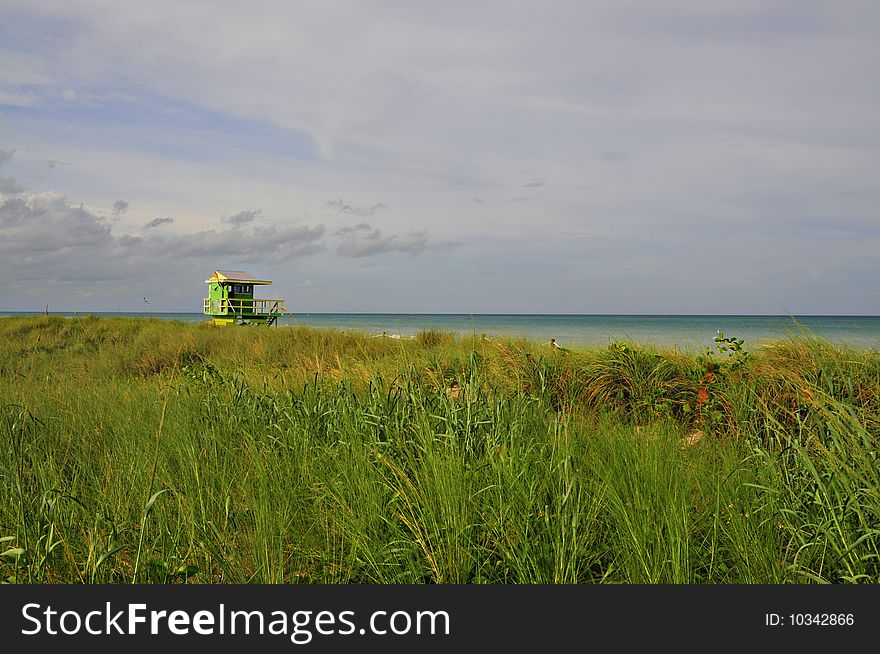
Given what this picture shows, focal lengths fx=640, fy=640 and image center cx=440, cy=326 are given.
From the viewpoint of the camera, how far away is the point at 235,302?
35.0 m

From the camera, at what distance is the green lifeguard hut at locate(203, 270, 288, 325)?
1367 inches

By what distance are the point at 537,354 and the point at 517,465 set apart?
4973 millimetres

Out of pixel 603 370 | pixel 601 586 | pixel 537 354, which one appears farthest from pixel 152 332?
pixel 601 586

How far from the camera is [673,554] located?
2859mm

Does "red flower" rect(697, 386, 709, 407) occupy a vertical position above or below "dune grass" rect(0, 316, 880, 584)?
above

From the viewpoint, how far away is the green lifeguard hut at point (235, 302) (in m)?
34.7

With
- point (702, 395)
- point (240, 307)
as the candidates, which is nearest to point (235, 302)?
point (240, 307)

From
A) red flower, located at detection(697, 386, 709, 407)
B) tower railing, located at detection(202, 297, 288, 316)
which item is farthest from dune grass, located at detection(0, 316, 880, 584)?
tower railing, located at detection(202, 297, 288, 316)

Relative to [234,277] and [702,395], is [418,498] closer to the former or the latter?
[702,395]

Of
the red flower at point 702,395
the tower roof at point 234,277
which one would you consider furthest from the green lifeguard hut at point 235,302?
the red flower at point 702,395

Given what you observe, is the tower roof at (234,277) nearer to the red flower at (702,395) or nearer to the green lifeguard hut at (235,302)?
the green lifeguard hut at (235,302)

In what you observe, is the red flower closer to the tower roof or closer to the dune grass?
the dune grass

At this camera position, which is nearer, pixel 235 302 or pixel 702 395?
pixel 702 395

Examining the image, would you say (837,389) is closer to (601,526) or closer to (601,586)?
(601,526)
